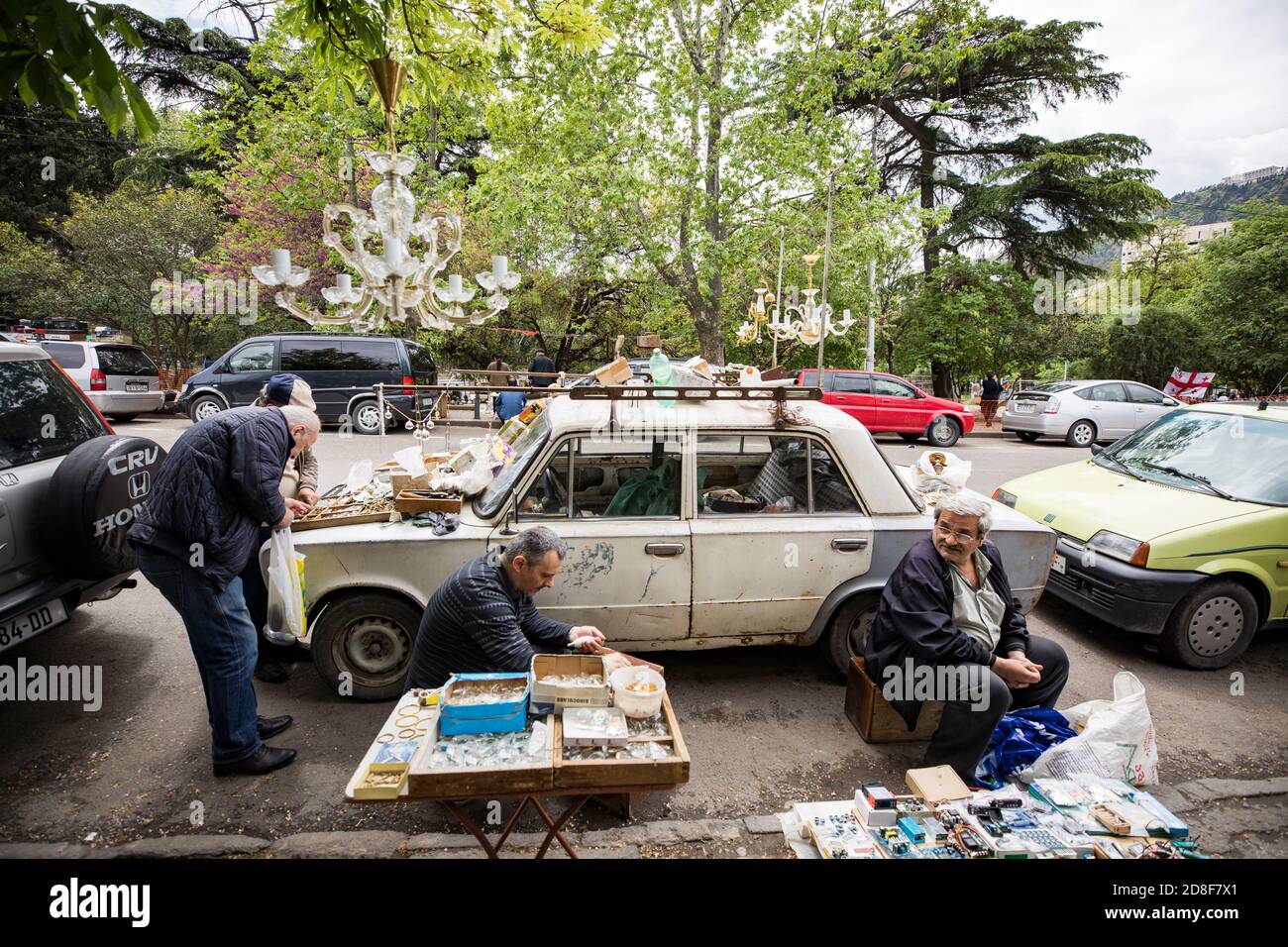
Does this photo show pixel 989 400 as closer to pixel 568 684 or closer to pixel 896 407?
pixel 896 407

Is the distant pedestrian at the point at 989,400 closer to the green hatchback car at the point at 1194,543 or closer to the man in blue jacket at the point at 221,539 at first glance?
the green hatchback car at the point at 1194,543

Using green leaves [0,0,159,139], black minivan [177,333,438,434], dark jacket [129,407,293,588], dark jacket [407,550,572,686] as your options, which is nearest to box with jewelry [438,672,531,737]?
dark jacket [407,550,572,686]

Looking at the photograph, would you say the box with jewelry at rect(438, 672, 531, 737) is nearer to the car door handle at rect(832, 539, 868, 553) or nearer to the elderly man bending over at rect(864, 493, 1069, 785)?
the elderly man bending over at rect(864, 493, 1069, 785)

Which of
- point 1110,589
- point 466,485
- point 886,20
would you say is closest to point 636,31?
point 886,20

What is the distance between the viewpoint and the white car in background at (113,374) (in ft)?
41.0

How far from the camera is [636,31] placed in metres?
12.5

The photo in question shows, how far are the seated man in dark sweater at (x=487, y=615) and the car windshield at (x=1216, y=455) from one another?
4.89 metres

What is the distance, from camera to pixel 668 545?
11.8ft

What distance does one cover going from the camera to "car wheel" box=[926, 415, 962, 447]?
49.0 feet

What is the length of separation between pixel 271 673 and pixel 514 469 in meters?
2.08

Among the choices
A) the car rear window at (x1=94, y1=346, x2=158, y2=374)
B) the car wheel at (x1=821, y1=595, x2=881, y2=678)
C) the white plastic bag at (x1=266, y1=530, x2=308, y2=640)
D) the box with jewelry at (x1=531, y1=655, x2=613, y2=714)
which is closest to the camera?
the box with jewelry at (x1=531, y1=655, x2=613, y2=714)

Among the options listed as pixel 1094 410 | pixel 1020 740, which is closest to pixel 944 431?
pixel 1094 410

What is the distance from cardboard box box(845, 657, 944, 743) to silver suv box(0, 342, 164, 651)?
438 cm
